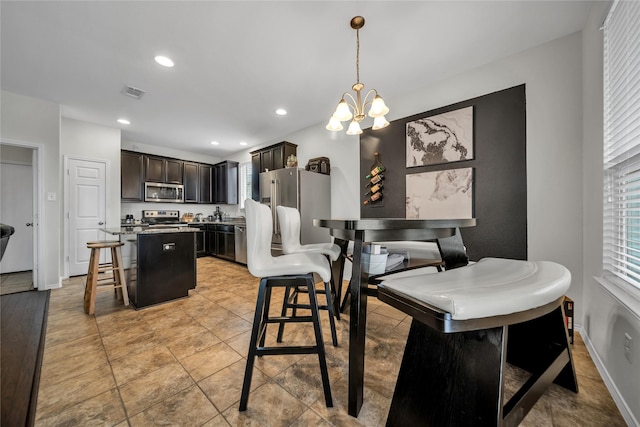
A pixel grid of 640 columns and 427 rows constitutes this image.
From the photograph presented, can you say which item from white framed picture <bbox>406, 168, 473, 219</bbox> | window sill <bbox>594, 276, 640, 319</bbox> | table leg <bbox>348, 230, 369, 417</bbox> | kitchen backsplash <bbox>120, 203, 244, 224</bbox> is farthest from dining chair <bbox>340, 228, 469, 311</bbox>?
kitchen backsplash <bbox>120, 203, 244, 224</bbox>

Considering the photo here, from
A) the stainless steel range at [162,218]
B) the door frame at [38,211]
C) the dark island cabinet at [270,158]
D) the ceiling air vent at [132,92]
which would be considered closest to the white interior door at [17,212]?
the door frame at [38,211]

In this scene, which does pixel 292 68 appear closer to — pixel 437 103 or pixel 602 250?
pixel 437 103

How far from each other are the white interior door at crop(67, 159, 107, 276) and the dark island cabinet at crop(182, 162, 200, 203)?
1542 millimetres

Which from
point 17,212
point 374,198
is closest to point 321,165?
point 374,198

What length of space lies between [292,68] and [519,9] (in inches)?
77.6

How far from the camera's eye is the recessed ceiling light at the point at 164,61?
231 cm

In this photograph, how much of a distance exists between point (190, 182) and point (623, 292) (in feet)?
21.5

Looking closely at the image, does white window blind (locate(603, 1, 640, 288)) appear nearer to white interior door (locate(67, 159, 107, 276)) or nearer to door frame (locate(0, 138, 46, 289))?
door frame (locate(0, 138, 46, 289))

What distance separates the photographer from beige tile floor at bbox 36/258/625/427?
1.14 m

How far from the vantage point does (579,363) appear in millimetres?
1549

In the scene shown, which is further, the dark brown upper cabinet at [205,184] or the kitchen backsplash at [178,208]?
the dark brown upper cabinet at [205,184]

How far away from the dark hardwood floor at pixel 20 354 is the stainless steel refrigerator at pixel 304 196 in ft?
8.11

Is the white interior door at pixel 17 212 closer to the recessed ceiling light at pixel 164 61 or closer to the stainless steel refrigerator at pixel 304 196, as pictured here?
the recessed ceiling light at pixel 164 61

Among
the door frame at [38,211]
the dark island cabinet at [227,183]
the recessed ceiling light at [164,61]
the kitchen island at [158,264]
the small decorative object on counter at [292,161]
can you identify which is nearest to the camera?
the recessed ceiling light at [164,61]
